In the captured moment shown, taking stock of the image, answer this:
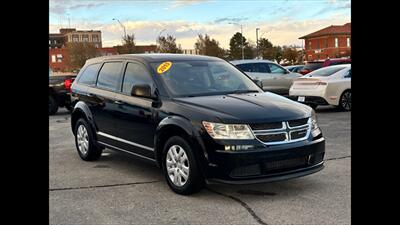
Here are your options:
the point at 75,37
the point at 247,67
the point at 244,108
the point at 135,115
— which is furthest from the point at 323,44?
the point at 244,108

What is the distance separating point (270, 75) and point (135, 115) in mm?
11330

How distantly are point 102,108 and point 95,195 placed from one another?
1.70 metres

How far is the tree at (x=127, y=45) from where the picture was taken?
200 feet

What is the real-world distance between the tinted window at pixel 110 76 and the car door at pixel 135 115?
19 cm

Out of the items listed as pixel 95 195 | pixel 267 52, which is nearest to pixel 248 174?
pixel 95 195

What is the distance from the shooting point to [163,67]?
563cm

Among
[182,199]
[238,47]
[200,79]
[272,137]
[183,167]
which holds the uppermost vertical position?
[238,47]

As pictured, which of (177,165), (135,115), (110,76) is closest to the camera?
(177,165)

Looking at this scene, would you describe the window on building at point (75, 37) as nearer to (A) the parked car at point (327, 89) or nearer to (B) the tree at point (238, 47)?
(B) the tree at point (238, 47)

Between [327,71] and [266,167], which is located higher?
[327,71]

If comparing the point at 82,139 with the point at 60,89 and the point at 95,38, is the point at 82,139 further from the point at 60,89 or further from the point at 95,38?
the point at 95,38

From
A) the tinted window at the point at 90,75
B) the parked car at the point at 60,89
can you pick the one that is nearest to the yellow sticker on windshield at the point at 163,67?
the tinted window at the point at 90,75

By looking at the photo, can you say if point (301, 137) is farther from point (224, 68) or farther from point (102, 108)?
point (102, 108)
